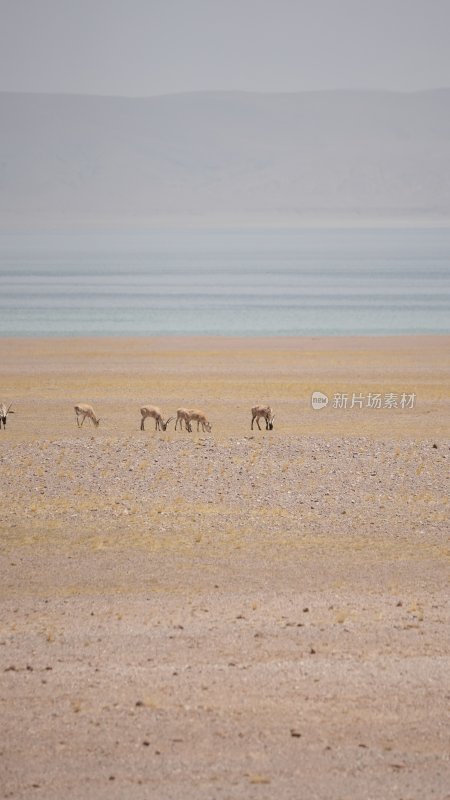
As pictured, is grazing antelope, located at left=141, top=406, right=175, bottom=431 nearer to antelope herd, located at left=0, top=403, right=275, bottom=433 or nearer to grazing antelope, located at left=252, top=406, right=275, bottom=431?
antelope herd, located at left=0, top=403, right=275, bottom=433

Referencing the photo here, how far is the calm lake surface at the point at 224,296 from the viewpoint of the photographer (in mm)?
63000

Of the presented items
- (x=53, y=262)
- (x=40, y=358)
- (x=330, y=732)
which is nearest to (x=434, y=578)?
(x=330, y=732)

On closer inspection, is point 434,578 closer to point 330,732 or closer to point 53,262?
point 330,732

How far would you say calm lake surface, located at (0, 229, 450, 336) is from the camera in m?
63.0

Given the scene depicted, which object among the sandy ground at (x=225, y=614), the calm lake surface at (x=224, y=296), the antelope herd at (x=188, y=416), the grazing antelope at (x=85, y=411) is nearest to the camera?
the sandy ground at (x=225, y=614)
